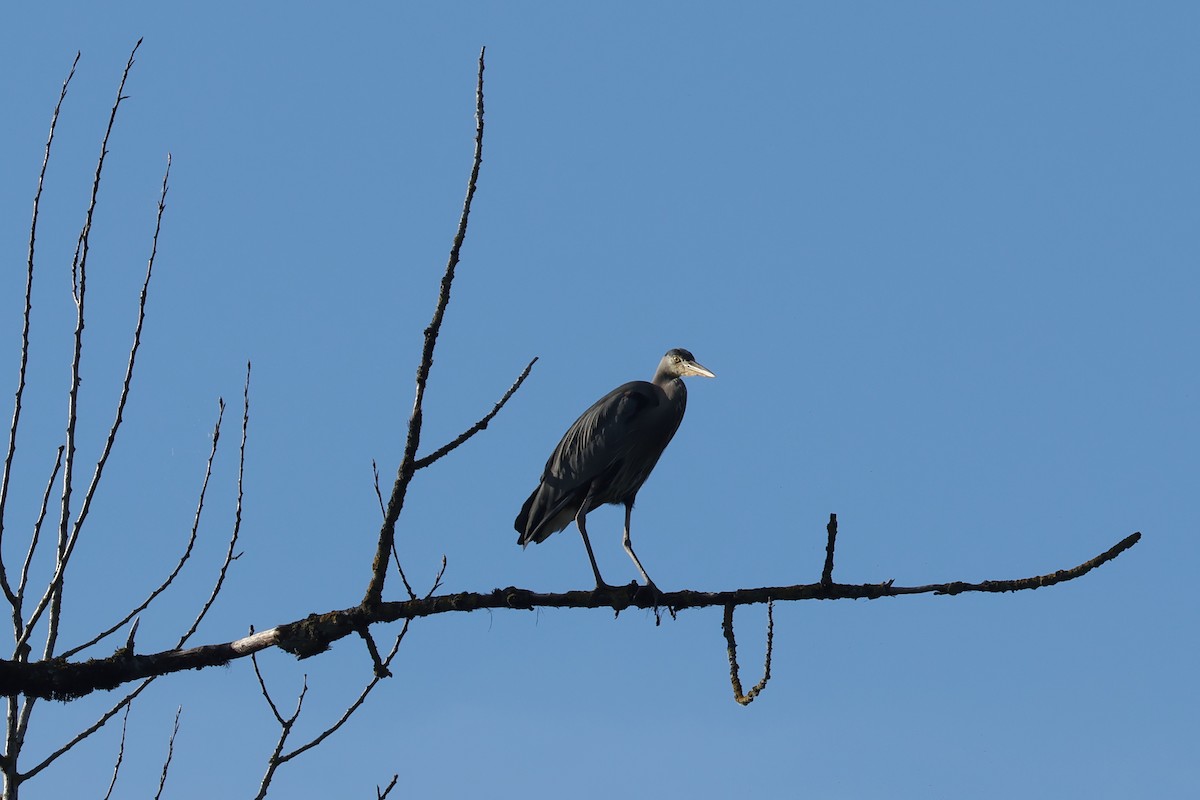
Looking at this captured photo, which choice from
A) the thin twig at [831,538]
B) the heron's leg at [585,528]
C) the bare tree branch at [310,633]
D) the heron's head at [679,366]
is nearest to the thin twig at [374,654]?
the bare tree branch at [310,633]

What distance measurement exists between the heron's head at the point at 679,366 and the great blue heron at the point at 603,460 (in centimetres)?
29

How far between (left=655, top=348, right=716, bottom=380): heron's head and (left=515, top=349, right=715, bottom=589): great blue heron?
11.4 inches

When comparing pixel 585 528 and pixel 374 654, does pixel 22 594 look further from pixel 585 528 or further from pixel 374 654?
pixel 585 528

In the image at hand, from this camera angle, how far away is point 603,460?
8.20 metres

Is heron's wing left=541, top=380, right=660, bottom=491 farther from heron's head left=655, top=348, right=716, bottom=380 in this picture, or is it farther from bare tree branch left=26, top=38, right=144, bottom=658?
bare tree branch left=26, top=38, right=144, bottom=658

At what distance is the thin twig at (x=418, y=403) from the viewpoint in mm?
3699

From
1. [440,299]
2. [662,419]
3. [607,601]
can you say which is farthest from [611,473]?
[440,299]

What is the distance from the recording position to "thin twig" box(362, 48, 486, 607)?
370cm

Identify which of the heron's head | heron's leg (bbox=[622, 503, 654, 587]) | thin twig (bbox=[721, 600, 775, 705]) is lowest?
thin twig (bbox=[721, 600, 775, 705])

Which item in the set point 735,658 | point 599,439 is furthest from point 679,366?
point 735,658

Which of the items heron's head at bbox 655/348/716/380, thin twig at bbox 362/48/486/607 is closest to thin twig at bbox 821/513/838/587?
thin twig at bbox 362/48/486/607

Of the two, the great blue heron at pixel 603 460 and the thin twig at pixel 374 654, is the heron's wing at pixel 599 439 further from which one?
the thin twig at pixel 374 654

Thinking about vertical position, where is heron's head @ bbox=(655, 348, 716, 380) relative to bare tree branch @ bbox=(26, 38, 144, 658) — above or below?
above

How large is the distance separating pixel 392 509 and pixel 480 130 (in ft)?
3.71
